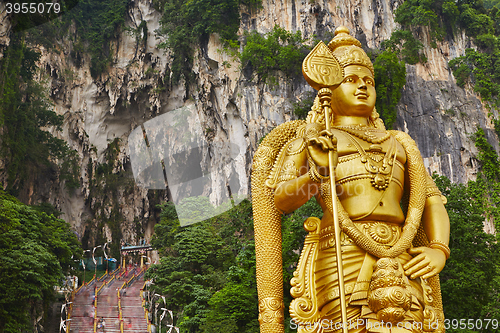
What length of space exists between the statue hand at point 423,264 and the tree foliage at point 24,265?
424 inches

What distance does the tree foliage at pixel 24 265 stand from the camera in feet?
38.1

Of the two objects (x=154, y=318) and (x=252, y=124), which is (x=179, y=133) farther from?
(x=154, y=318)

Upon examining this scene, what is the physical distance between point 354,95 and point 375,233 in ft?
3.67

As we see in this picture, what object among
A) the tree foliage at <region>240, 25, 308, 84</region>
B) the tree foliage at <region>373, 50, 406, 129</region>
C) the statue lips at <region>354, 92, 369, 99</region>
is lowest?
the statue lips at <region>354, 92, 369, 99</region>

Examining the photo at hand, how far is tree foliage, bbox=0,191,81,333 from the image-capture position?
38.1 feet

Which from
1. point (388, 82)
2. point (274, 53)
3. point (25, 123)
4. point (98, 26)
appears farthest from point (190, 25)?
point (388, 82)

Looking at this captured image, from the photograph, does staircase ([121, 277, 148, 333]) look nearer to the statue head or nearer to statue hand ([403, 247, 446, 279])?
the statue head

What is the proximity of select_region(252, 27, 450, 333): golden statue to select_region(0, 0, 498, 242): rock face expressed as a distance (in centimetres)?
1240

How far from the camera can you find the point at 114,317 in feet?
52.3

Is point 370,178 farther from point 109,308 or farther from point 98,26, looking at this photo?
point 98,26

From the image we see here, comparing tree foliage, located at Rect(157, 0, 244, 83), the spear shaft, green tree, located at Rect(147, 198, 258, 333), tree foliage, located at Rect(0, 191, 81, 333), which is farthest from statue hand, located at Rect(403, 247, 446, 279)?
tree foliage, located at Rect(157, 0, 244, 83)

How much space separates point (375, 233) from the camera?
3.18 m

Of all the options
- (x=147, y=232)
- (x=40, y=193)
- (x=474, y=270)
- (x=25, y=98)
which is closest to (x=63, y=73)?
(x=25, y=98)

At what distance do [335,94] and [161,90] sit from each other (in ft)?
65.4
